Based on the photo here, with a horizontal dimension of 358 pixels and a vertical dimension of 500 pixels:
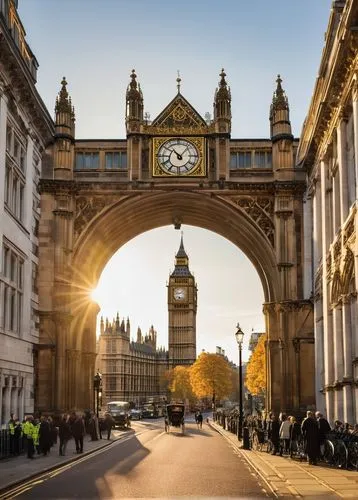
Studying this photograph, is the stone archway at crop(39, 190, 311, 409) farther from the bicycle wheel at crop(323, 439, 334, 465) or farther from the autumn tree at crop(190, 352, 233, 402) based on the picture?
the autumn tree at crop(190, 352, 233, 402)

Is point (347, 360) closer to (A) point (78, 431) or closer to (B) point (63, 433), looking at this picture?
(B) point (63, 433)

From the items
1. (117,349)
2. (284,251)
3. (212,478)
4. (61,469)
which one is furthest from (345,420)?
(117,349)

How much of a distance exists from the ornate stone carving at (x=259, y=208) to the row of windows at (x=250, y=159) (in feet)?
6.82

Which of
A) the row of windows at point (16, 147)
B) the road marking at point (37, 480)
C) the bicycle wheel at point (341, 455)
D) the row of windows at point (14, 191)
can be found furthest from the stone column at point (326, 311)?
the row of windows at point (16, 147)

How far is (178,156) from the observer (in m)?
47.8

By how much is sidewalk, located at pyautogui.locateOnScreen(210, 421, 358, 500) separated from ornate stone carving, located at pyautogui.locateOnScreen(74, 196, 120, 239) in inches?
857

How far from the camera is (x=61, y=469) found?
2630 cm

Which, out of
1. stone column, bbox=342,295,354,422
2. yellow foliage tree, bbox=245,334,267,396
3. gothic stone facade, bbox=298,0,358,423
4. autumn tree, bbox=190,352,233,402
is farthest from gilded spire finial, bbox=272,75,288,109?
autumn tree, bbox=190,352,233,402

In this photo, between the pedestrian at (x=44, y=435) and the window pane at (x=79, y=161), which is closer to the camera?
the pedestrian at (x=44, y=435)

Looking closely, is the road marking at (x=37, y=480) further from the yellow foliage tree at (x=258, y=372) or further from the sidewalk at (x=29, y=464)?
the yellow foliage tree at (x=258, y=372)

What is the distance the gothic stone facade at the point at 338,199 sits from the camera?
27.3 metres

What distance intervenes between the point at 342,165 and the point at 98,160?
70.4ft

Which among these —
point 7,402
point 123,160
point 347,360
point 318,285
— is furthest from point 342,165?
point 123,160

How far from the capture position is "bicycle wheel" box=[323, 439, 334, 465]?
25998 mm
